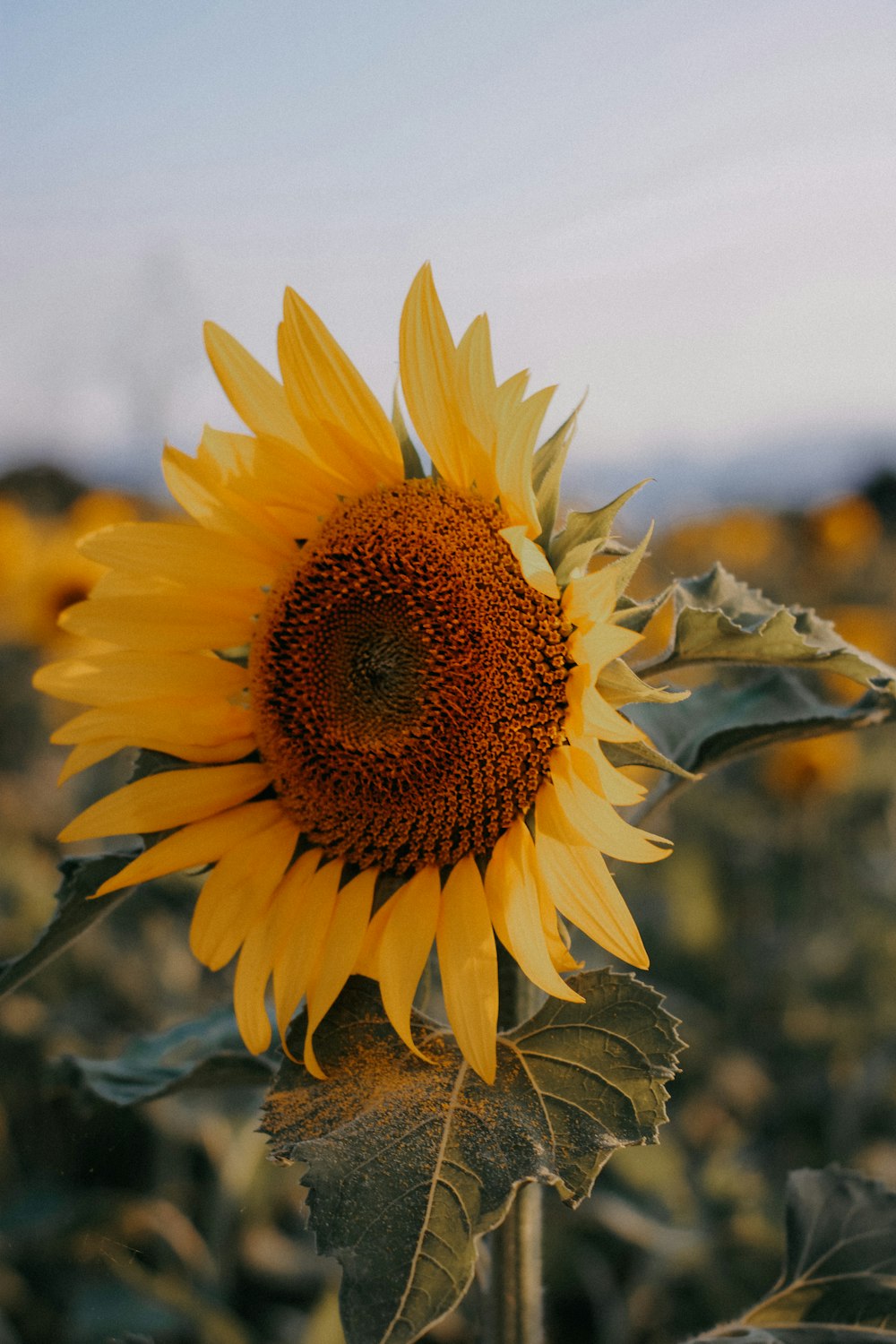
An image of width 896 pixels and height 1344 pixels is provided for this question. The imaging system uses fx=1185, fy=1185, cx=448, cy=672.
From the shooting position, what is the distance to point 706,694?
188 cm

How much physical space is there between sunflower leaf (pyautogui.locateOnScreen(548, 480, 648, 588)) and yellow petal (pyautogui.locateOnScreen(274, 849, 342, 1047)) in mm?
471

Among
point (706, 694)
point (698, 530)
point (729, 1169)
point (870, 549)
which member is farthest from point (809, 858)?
point (870, 549)

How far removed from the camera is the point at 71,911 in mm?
1463

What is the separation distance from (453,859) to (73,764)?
20.4 inches

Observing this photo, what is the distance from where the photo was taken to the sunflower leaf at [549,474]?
1.37 m

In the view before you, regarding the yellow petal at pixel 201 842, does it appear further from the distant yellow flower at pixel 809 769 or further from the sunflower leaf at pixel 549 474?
the distant yellow flower at pixel 809 769

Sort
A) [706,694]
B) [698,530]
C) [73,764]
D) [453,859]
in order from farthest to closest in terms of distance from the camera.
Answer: [698,530], [706,694], [73,764], [453,859]

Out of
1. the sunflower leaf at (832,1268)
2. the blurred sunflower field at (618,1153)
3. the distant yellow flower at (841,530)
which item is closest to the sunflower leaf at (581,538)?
the blurred sunflower field at (618,1153)

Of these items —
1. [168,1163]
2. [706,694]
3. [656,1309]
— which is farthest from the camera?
[168,1163]

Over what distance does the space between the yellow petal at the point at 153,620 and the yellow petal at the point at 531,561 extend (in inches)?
18.3

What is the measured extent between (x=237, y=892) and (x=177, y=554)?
17.5 inches

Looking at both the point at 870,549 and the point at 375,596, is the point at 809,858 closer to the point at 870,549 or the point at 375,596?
the point at 375,596

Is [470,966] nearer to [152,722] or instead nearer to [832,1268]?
[152,722]

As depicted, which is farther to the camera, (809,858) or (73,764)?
(809,858)
